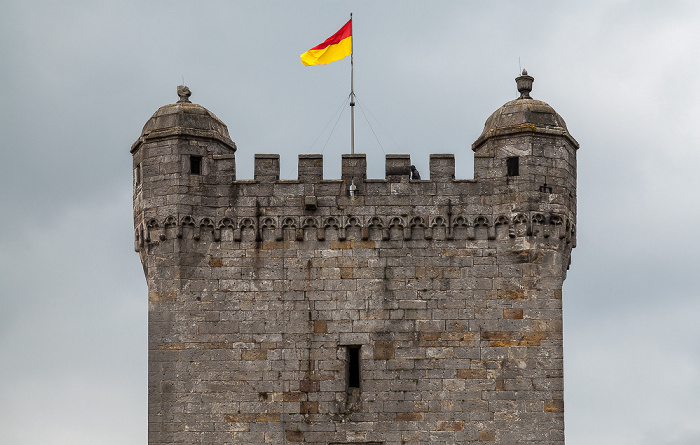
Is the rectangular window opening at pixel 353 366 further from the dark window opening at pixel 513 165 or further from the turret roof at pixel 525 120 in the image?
the turret roof at pixel 525 120

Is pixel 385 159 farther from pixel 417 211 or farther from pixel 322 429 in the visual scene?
pixel 322 429

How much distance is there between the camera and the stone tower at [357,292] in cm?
4962

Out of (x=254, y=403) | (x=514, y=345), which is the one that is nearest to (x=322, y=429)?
(x=254, y=403)

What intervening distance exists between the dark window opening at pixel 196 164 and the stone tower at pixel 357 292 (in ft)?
0.21

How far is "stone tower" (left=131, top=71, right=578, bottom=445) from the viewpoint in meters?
49.6

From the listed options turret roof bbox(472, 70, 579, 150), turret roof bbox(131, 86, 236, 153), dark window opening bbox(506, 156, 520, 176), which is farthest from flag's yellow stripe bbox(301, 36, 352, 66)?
dark window opening bbox(506, 156, 520, 176)

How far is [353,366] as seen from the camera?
50.2 metres

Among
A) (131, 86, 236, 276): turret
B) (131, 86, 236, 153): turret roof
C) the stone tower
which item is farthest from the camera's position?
(131, 86, 236, 153): turret roof

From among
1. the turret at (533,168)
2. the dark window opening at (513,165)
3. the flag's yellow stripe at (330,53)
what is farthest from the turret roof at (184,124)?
the dark window opening at (513,165)

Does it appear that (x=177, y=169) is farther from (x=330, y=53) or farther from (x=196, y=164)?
(x=330, y=53)

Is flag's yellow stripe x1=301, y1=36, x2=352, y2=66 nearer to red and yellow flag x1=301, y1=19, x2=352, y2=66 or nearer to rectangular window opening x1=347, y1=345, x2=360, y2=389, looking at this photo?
red and yellow flag x1=301, y1=19, x2=352, y2=66

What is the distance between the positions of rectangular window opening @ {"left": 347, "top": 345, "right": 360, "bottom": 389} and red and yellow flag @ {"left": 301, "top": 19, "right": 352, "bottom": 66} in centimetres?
906

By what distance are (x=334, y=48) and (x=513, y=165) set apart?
22.4ft

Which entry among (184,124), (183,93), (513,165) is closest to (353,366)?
(513,165)
